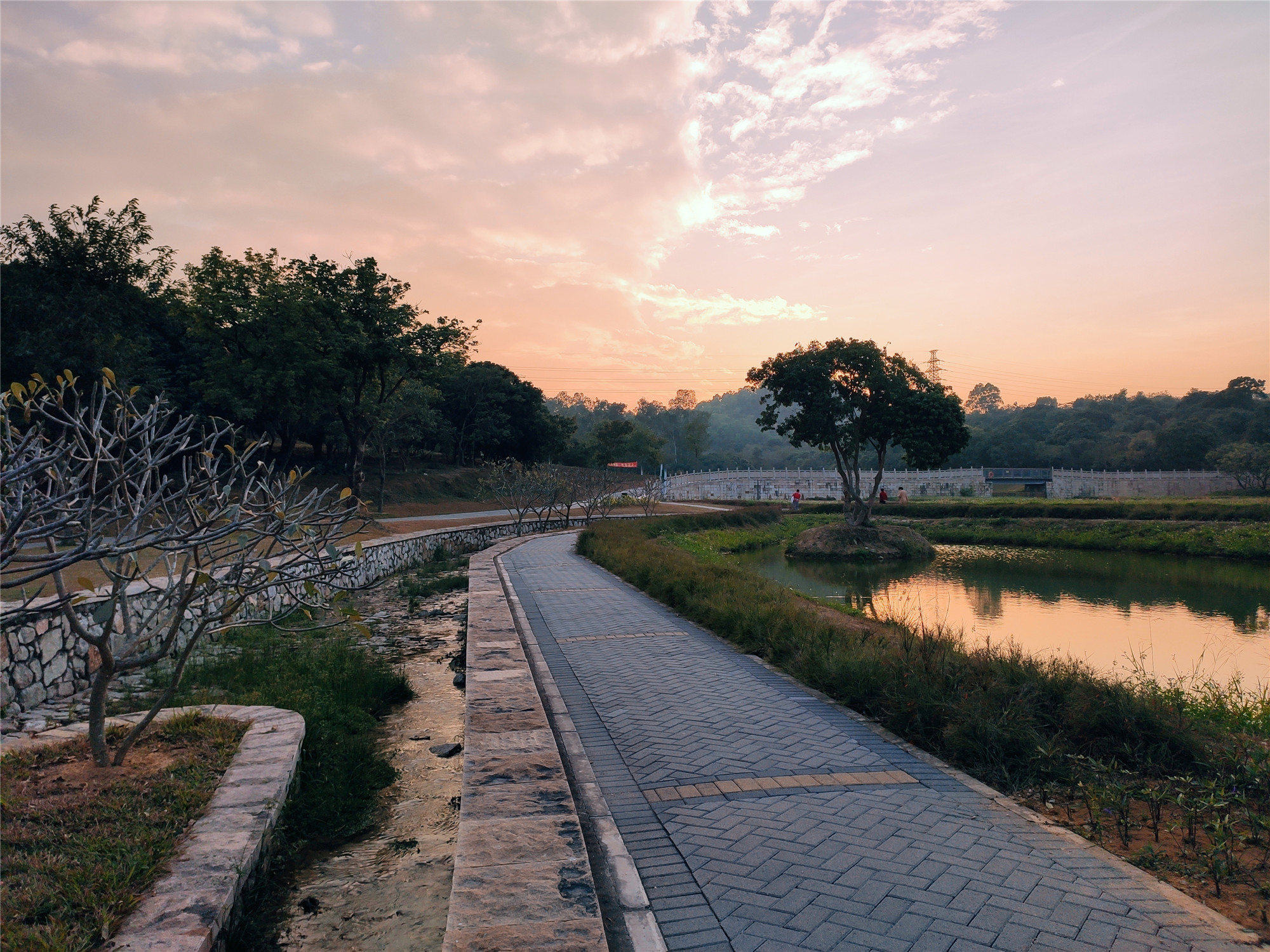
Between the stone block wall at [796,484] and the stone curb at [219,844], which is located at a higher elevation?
the stone curb at [219,844]

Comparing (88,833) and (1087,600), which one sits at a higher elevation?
(88,833)

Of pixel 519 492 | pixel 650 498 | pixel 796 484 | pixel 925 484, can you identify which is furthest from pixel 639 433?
pixel 519 492

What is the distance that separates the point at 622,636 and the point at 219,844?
6.10 meters

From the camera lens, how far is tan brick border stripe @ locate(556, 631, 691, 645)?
936 centimetres

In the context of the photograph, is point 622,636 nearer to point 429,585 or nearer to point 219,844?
point 219,844

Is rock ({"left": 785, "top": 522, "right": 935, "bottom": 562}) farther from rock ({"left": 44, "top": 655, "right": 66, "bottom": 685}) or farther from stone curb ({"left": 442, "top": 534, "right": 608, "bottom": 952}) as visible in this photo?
rock ({"left": 44, "top": 655, "right": 66, "bottom": 685})

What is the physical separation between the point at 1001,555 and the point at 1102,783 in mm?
25009

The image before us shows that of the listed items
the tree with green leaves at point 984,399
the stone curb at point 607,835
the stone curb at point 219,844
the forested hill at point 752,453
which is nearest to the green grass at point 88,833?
the stone curb at point 219,844

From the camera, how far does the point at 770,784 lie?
15.7 ft

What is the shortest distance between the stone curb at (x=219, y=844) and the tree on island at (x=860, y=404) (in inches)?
1025

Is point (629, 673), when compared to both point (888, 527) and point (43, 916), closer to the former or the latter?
point (43, 916)

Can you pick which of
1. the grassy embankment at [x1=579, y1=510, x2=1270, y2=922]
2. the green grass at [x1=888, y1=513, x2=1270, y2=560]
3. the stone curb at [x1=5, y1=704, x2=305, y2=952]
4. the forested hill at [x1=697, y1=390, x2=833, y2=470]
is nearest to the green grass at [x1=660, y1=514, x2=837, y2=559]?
the green grass at [x1=888, y1=513, x2=1270, y2=560]

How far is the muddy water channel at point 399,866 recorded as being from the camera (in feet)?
12.2

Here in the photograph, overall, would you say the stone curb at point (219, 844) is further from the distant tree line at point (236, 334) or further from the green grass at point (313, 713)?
the distant tree line at point (236, 334)
